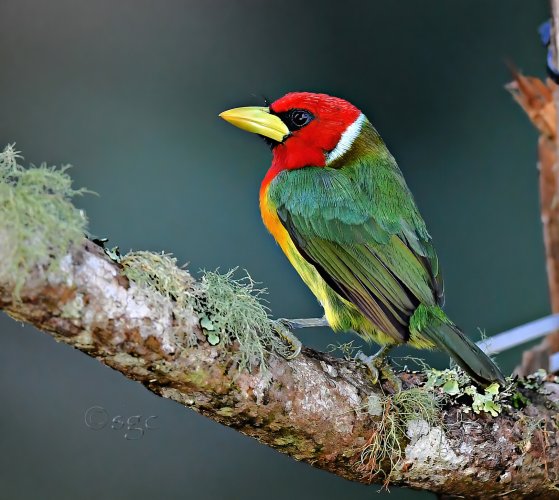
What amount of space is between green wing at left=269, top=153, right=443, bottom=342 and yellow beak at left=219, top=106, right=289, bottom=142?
0.53ft

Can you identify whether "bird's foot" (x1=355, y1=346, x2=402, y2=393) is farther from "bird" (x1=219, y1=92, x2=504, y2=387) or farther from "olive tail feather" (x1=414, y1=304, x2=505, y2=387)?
"olive tail feather" (x1=414, y1=304, x2=505, y2=387)

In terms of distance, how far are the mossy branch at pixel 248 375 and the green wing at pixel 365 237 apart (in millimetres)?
180

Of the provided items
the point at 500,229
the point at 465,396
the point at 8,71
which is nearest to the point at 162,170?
the point at 8,71

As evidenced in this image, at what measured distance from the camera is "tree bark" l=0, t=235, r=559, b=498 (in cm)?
154

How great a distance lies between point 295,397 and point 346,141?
89 centimetres

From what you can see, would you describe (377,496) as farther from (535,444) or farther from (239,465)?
(535,444)

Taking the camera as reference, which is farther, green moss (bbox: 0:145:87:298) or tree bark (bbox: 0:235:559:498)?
tree bark (bbox: 0:235:559:498)

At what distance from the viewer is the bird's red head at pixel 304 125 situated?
2.42 m

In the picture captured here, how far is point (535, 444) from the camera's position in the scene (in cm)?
205

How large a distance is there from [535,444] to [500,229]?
1856 mm

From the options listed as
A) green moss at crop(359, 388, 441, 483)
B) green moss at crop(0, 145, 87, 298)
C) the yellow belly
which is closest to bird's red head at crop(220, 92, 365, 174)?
the yellow belly

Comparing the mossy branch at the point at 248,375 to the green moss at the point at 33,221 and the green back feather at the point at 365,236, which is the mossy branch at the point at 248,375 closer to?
the green moss at the point at 33,221

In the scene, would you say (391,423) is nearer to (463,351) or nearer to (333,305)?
(463,351)

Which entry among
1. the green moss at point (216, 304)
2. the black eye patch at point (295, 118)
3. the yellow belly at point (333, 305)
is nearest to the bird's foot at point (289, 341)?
the green moss at point (216, 304)
